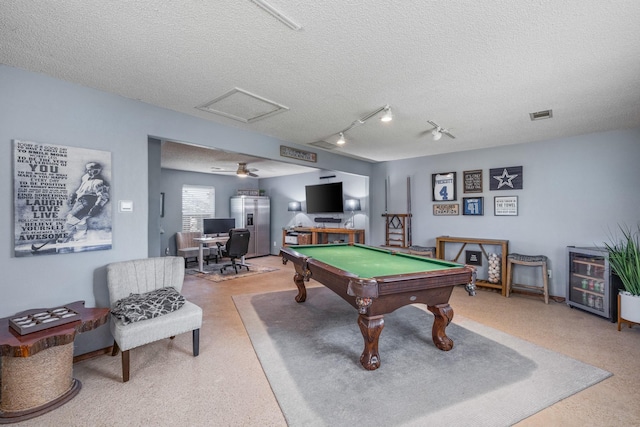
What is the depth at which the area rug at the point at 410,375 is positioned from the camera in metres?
1.88

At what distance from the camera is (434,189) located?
5.67 meters

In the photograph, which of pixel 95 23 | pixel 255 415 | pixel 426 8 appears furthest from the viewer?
→ pixel 255 415

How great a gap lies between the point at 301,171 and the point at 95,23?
637 cm

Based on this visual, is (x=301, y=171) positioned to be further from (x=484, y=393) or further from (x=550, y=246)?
(x=484, y=393)

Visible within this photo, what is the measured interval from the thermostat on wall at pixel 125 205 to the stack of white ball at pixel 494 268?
17.6 feet

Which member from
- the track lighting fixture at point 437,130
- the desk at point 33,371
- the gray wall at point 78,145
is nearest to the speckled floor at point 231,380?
the desk at point 33,371

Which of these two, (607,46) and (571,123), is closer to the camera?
(607,46)

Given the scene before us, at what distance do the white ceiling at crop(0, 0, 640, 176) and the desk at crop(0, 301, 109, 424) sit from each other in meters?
1.97

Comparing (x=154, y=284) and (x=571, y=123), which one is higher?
(x=571, y=123)

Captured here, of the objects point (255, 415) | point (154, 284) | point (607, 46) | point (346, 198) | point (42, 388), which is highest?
point (607, 46)

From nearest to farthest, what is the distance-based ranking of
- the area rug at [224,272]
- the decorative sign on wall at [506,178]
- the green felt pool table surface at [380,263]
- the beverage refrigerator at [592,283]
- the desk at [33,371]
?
the desk at [33,371]
the green felt pool table surface at [380,263]
the beverage refrigerator at [592,283]
the decorative sign on wall at [506,178]
the area rug at [224,272]

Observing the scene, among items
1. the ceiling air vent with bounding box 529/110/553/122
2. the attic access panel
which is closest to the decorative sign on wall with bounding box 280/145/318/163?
the attic access panel

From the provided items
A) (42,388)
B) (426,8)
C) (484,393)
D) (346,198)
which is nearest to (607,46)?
(426,8)

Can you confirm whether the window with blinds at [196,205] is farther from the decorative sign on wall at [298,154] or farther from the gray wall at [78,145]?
the gray wall at [78,145]
